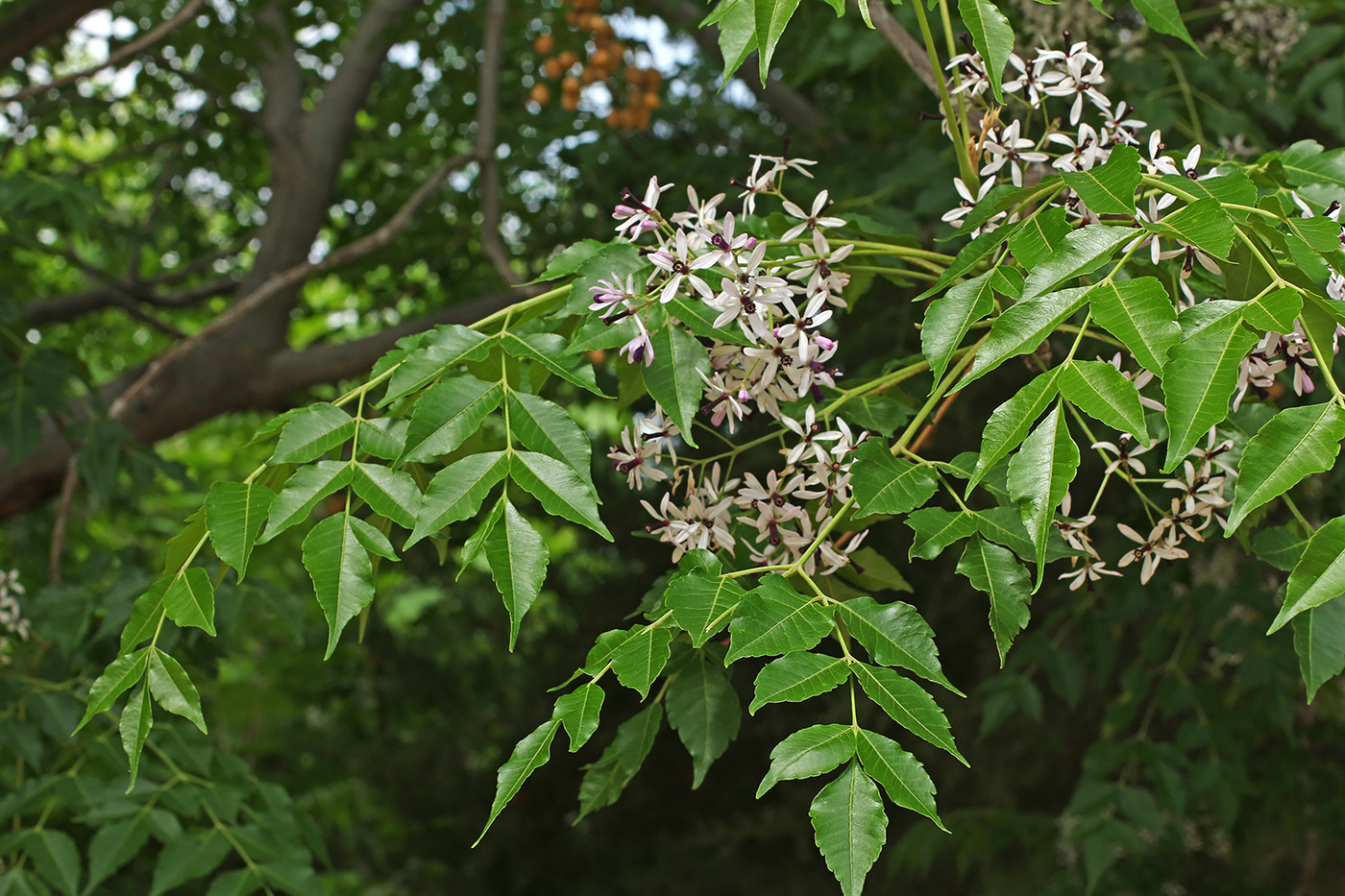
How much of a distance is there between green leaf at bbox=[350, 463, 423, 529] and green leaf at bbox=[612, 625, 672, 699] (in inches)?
8.5

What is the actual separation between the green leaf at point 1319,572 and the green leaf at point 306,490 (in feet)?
2.49

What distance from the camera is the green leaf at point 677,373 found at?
0.93m

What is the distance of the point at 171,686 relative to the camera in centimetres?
95

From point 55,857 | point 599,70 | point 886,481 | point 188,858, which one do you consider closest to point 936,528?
point 886,481

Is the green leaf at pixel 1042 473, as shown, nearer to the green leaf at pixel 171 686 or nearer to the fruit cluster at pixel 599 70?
the green leaf at pixel 171 686

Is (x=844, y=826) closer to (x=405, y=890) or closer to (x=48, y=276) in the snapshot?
(x=405, y=890)

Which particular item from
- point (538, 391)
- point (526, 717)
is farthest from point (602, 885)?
point (538, 391)

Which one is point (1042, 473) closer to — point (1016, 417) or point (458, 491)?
point (1016, 417)

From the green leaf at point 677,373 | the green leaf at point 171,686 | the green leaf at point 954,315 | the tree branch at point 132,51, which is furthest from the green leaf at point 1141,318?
the tree branch at point 132,51

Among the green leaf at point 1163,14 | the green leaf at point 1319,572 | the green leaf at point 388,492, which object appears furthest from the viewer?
the green leaf at point 1163,14

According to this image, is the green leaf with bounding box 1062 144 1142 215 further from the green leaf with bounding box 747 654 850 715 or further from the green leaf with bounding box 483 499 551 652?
the green leaf with bounding box 483 499 551 652

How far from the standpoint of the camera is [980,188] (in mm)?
1129

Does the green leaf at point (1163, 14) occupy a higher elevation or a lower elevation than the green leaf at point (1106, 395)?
higher

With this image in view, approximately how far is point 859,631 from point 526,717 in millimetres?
3601
